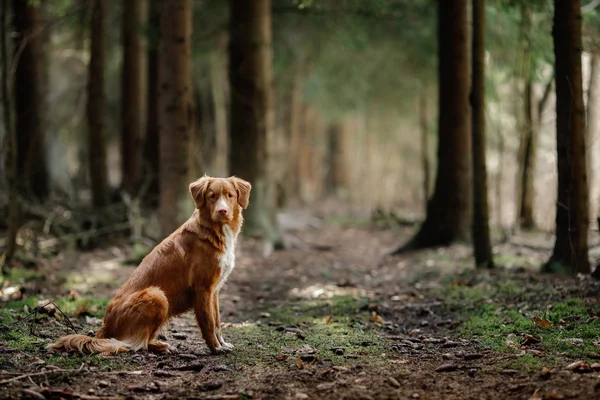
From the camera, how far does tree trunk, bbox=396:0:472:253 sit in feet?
35.2

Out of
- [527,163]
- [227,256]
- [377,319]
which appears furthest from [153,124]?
[227,256]

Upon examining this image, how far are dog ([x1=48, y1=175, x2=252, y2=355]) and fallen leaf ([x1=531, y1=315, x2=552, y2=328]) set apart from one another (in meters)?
2.89

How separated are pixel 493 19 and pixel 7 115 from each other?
911 centimetres

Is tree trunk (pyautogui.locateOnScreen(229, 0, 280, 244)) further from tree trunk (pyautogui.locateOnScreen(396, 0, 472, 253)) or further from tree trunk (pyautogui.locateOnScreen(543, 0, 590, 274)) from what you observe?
tree trunk (pyautogui.locateOnScreen(543, 0, 590, 274))

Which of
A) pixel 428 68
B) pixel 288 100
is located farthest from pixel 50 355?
pixel 288 100

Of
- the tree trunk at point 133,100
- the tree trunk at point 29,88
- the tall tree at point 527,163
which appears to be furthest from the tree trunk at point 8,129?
the tall tree at point 527,163

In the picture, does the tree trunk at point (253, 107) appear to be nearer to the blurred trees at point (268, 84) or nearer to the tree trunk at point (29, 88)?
the blurred trees at point (268, 84)

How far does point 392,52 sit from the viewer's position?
17078 mm

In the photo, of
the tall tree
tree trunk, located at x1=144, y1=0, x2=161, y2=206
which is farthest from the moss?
the tall tree

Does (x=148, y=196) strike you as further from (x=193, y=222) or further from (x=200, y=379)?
(x=200, y=379)

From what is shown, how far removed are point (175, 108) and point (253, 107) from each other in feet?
9.37

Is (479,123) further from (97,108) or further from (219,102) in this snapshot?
(219,102)

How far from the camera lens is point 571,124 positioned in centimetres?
723

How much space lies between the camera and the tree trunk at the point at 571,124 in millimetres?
7195
